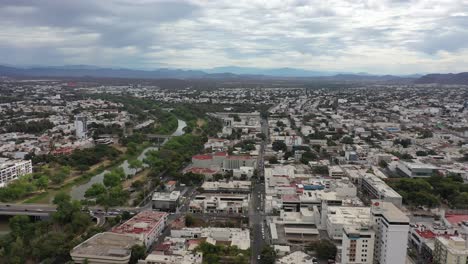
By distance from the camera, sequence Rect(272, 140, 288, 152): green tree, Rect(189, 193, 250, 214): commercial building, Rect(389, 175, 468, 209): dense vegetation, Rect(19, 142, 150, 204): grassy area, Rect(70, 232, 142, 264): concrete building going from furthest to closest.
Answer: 1. Rect(272, 140, 288, 152): green tree
2. Rect(19, 142, 150, 204): grassy area
3. Rect(389, 175, 468, 209): dense vegetation
4. Rect(189, 193, 250, 214): commercial building
5. Rect(70, 232, 142, 264): concrete building

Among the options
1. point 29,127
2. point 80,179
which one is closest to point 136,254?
point 80,179

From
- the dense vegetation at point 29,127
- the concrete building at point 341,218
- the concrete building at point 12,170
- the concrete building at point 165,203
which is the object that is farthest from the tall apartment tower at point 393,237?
the dense vegetation at point 29,127

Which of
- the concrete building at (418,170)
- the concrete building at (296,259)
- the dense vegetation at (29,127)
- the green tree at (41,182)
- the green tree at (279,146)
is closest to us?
the concrete building at (296,259)

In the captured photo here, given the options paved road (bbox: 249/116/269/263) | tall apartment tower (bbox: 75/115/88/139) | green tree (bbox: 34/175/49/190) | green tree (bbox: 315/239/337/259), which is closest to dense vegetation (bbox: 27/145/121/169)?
green tree (bbox: 34/175/49/190)

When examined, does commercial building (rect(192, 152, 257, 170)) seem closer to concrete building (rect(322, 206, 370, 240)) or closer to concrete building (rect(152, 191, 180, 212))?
concrete building (rect(152, 191, 180, 212))

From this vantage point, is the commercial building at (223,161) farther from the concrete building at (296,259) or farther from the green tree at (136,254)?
the green tree at (136,254)

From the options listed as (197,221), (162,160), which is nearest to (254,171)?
(162,160)

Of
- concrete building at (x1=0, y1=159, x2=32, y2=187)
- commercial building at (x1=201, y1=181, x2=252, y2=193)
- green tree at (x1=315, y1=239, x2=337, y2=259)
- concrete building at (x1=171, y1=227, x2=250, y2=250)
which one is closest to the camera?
green tree at (x1=315, y1=239, x2=337, y2=259)

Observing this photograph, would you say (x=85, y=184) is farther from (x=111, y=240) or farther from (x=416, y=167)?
(x=416, y=167)
